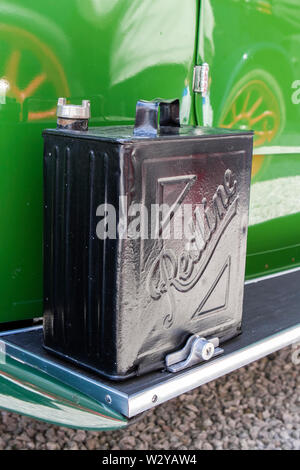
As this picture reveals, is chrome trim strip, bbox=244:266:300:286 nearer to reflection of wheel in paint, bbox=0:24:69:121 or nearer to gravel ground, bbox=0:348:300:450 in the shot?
gravel ground, bbox=0:348:300:450

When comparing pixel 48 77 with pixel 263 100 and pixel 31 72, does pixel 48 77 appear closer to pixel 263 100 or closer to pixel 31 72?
pixel 31 72

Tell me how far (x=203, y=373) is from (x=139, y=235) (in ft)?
1.41

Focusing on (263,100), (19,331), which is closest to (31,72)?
(19,331)

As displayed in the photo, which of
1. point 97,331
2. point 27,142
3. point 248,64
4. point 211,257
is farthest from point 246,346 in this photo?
point 248,64

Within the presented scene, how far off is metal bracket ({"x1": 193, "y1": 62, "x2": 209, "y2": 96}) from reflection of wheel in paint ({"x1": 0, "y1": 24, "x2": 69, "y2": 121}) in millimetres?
522

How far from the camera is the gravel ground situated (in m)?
2.31

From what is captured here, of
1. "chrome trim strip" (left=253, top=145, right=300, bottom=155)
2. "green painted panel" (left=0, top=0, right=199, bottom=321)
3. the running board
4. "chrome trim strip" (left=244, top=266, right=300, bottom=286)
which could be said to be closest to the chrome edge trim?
the running board

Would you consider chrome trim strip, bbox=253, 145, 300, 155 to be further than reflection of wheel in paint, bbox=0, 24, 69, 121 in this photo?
Yes

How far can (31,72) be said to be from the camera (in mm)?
1698

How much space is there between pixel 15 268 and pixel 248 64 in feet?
3.79

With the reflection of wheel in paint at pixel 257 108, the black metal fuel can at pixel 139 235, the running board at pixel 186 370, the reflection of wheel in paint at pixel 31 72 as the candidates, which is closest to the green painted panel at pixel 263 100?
the reflection of wheel in paint at pixel 257 108

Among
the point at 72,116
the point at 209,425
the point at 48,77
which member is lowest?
the point at 209,425

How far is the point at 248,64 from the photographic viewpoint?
2271mm
